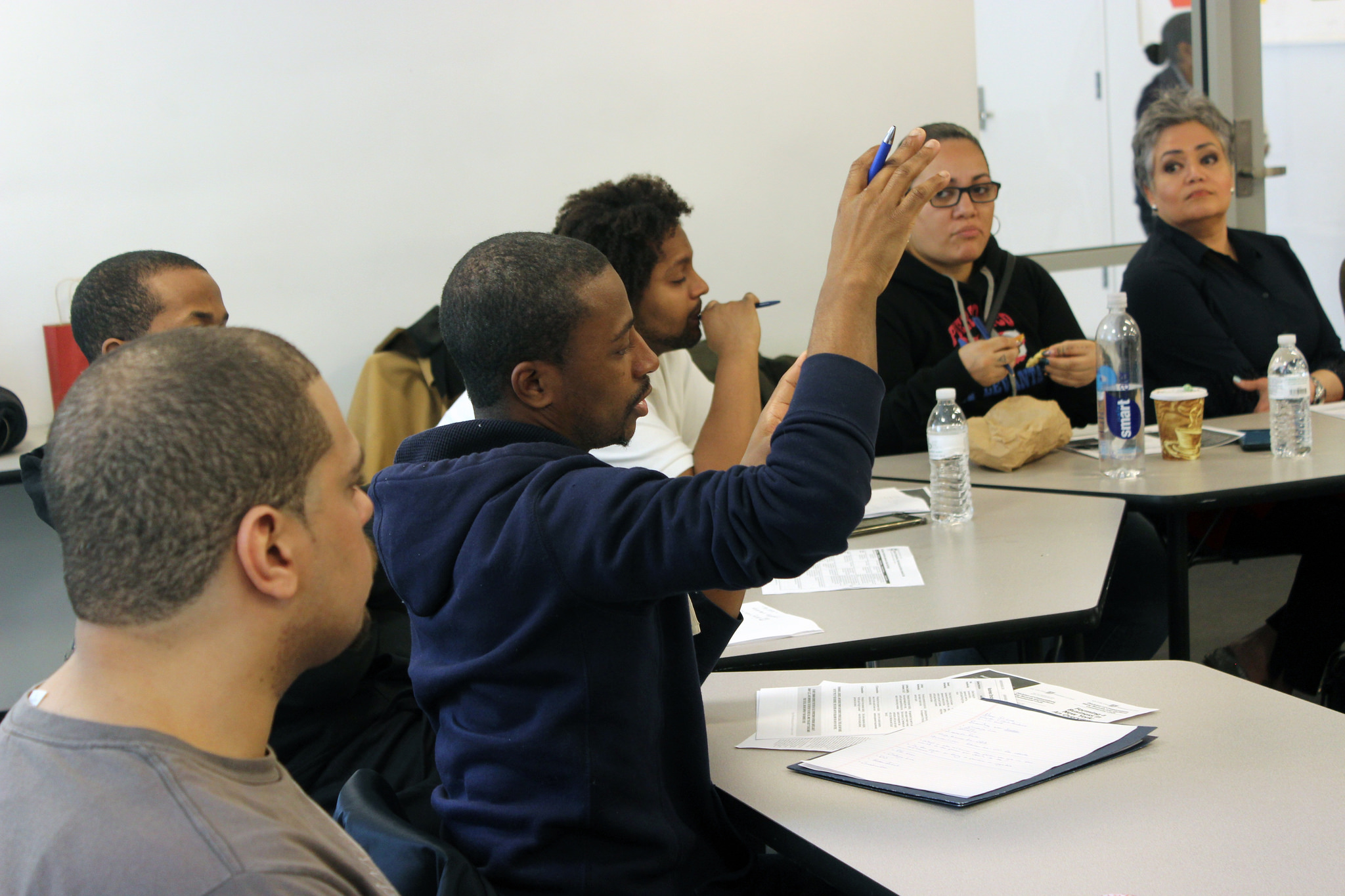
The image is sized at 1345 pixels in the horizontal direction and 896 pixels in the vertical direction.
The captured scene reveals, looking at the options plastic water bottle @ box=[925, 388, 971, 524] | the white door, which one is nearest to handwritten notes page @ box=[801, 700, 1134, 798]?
plastic water bottle @ box=[925, 388, 971, 524]

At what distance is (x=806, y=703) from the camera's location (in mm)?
1318

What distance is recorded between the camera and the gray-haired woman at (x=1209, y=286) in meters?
2.97

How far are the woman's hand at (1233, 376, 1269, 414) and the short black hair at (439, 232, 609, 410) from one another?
227cm

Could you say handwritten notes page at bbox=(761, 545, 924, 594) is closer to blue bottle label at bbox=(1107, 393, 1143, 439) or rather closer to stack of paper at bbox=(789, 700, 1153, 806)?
stack of paper at bbox=(789, 700, 1153, 806)

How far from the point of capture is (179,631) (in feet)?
2.13

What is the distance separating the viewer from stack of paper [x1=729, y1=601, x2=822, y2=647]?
153 cm

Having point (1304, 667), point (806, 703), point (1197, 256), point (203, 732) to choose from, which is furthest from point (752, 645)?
point (1197, 256)

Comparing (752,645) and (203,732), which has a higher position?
(203,732)

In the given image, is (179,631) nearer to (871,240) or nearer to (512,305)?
(512,305)

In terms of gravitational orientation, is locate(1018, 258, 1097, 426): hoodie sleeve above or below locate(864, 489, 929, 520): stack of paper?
above

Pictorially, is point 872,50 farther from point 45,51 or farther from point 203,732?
point 203,732

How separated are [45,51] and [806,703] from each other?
2.89 metres

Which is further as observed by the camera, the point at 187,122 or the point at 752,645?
the point at 187,122

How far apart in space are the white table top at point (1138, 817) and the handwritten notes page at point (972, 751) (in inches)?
0.8
